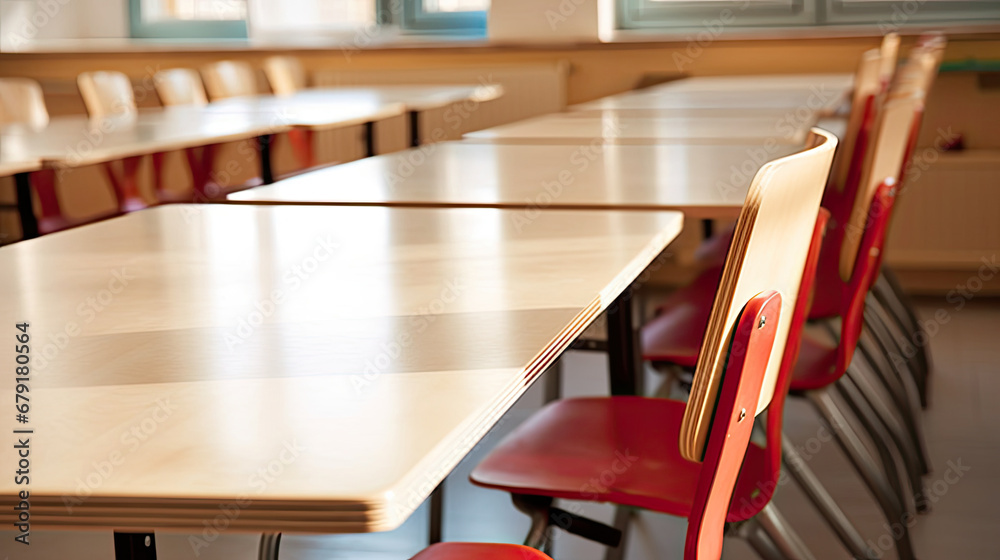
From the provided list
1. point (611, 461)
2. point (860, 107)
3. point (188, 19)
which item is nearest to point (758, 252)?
point (611, 461)

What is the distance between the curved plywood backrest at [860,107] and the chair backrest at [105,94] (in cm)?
256

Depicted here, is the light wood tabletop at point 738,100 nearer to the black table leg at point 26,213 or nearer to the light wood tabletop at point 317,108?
the light wood tabletop at point 317,108

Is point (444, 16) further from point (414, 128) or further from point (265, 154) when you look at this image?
point (265, 154)

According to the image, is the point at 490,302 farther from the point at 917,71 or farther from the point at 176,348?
the point at 917,71

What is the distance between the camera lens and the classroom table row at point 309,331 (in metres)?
0.64

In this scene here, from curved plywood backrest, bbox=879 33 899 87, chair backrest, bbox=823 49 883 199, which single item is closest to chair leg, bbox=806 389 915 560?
chair backrest, bbox=823 49 883 199

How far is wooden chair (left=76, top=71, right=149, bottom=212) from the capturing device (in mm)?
4137

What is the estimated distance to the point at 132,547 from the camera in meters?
0.81

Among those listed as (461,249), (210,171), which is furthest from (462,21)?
(461,249)

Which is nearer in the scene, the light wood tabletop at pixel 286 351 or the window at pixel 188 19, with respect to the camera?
the light wood tabletop at pixel 286 351

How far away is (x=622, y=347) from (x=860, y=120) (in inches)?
48.6

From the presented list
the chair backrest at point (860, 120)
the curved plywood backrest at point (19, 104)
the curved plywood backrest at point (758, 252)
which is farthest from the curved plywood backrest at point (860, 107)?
the curved plywood backrest at point (19, 104)

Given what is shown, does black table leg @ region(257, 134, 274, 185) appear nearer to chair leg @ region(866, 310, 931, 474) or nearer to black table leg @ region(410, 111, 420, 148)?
black table leg @ region(410, 111, 420, 148)

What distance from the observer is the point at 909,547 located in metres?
2.09
